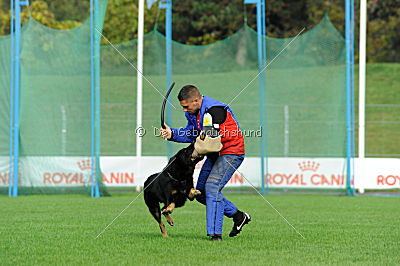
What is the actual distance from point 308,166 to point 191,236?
9539 mm

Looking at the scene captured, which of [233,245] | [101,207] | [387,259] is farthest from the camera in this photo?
[101,207]

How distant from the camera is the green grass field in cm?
732

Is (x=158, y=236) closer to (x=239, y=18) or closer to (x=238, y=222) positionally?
(x=238, y=222)

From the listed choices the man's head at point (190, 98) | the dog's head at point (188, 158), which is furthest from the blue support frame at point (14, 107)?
the man's head at point (190, 98)

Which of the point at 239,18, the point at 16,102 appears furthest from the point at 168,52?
the point at 239,18

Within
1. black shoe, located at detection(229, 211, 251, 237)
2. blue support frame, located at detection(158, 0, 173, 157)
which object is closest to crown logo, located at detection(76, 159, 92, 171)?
blue support frame, located at detection(158, 0, 173, 157)

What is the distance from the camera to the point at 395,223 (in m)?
11.0

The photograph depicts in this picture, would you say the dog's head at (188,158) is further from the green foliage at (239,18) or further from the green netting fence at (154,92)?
the green foliage at (239,18)

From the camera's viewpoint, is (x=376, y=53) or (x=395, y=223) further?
(x=376, y=53)

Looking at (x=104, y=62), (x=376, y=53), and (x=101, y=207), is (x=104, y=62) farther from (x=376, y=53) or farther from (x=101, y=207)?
(x=376, y=53)

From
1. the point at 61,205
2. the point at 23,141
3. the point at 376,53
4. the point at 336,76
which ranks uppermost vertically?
the point at 376,53

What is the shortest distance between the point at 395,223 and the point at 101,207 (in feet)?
18.0

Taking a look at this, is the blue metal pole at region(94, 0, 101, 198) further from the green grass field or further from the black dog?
the black dog

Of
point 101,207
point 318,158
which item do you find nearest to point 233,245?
point 101,207
